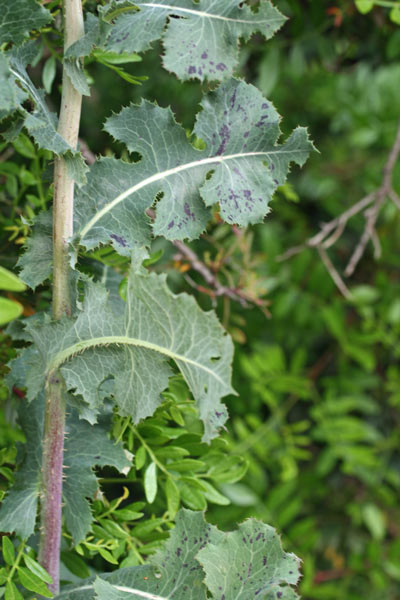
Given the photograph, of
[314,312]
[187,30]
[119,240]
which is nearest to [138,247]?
[119,240]

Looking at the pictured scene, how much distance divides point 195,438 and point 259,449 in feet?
1.96

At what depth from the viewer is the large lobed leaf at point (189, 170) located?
1.55 feet

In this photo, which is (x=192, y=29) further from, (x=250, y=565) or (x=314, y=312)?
(x=314, y=312)

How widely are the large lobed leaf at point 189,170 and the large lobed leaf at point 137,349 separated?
0.19 ft

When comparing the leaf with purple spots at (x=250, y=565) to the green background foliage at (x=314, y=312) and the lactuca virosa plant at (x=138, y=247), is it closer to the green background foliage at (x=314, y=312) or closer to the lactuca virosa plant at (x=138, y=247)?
the lactuca virosa plant at (x=138, y=247)

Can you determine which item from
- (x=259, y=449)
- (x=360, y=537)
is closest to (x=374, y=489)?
(x=360, y=537)

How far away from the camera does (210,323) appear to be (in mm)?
433

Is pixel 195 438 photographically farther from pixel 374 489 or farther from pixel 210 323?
pixel 374 489

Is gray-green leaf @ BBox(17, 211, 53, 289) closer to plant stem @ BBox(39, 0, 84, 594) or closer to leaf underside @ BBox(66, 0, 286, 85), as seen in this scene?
plant stem @ BBox(39, 0, 84, 594)

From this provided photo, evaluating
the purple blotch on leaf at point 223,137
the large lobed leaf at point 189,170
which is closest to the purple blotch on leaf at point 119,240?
the large lobed leaf at point 189,170

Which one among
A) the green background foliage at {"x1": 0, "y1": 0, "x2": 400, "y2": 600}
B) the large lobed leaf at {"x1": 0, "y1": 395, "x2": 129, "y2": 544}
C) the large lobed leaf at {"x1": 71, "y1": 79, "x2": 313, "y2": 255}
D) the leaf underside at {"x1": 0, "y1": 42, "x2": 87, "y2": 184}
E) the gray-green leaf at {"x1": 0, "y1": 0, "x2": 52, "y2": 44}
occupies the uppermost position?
the gray-green leaf at {"x1": 0, "y1": 0, "x2": 52, "y2": 44}

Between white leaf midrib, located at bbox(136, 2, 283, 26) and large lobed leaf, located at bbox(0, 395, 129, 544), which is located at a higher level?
white leaf midrib, located at bbox(136, 2, 283, 26)

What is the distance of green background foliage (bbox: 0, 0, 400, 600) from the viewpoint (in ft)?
3.20

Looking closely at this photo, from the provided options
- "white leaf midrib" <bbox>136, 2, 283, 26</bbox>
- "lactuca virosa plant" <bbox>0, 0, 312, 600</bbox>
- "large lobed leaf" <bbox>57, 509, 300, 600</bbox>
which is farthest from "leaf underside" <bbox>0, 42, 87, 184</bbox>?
"large lobed leaf" <bbox>57, 509, 300, 600</bbox>
